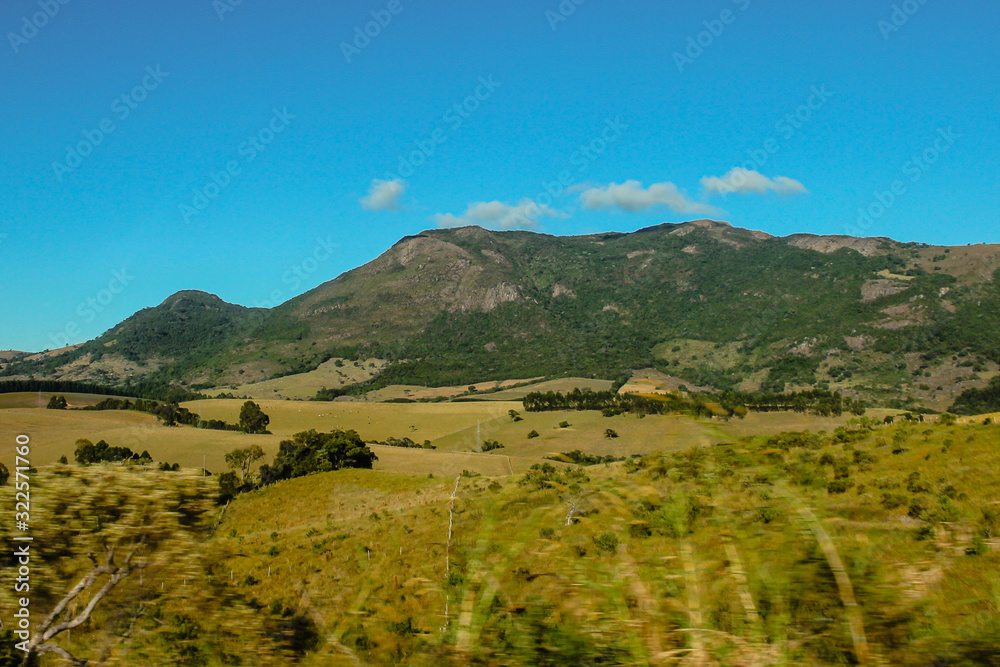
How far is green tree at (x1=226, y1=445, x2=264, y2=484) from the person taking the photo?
2162 inches

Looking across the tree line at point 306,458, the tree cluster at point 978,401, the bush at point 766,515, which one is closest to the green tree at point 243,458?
the tree line at point 306,458

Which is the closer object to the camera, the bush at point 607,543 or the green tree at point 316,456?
the bush at point 607,543

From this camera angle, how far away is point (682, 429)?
276cm

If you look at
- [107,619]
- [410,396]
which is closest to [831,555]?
[107,619]

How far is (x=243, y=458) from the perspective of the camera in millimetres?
55688

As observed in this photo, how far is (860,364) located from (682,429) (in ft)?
551

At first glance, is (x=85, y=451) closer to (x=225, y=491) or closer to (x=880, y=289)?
(x=225, y=491)

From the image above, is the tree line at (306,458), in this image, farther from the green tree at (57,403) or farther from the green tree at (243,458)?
the green tree at (57,403)

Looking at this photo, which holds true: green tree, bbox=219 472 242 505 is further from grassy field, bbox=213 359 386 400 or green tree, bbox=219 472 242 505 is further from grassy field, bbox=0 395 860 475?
grassy field, bbox=213 359 386 400

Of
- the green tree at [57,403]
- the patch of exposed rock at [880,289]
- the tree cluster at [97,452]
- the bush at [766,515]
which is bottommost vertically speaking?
the tree cluster at [97,452]

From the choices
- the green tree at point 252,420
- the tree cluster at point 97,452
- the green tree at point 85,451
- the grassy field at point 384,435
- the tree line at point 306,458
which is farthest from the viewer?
the green tree at point 252,420

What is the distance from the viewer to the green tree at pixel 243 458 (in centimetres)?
5491

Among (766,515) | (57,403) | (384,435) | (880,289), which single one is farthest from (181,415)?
(880,289)

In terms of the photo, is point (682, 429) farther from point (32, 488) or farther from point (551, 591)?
point (32, 488)
